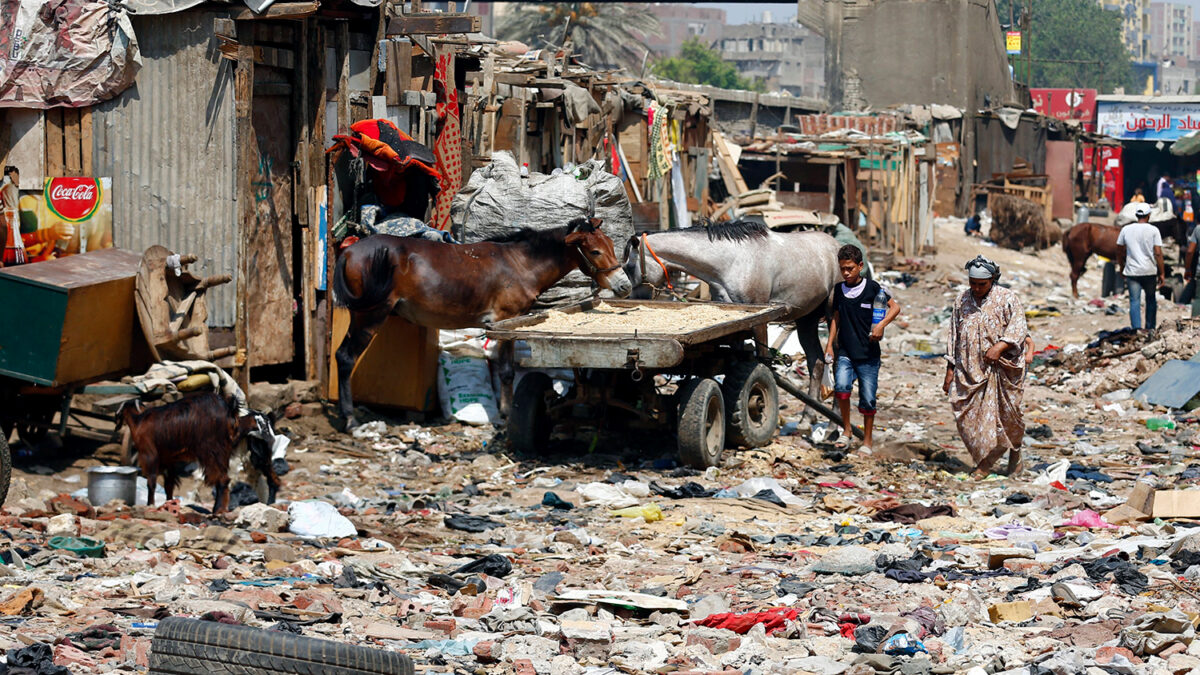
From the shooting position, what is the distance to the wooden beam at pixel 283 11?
10750 mm

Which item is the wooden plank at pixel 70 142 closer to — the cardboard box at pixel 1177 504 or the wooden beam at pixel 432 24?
the wooden beam at pixel 432 24

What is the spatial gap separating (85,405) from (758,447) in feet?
16.8

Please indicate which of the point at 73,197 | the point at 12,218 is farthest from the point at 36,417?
the point at 73,197

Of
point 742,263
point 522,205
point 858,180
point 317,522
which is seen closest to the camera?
point 317,522

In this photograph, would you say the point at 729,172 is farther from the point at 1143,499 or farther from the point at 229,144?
the point at 1143,499

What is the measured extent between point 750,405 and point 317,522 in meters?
4.09

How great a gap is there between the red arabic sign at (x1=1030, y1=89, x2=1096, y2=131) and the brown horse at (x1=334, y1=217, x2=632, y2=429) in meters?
46.3

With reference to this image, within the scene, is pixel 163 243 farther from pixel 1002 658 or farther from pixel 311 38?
pixel 1002 658

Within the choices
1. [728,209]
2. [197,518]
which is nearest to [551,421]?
[197,518]

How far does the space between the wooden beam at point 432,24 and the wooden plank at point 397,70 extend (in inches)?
7.3

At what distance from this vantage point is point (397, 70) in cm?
1302

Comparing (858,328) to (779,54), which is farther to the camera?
(779,54)

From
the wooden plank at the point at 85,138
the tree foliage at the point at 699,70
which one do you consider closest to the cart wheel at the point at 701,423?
the wooden plank at the point at 85,138

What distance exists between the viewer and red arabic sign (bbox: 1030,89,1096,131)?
55375 mm
